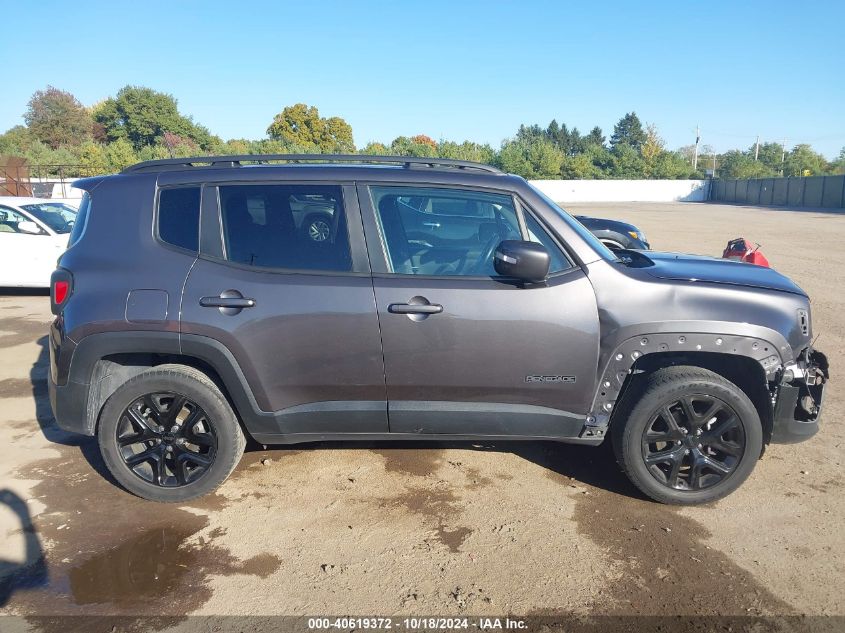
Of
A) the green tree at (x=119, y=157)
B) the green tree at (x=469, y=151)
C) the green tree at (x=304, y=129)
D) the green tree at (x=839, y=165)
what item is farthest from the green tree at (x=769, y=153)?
the green tree at (x=119, y=157)

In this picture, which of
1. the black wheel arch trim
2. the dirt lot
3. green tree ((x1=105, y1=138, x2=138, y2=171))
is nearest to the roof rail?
the black wheel arch trim

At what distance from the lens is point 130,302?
3.52 metres

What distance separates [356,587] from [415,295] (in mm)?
1524

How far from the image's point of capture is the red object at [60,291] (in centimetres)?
360

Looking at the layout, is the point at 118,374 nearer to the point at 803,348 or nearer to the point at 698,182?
the point at 803,348

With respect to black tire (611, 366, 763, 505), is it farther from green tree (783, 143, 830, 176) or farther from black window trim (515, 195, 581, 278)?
green tree (783, 143, 830, 176)

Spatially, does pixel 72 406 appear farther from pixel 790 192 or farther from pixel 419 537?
pixel 790 192

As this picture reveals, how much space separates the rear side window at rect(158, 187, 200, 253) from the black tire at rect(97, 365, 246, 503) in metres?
0.75

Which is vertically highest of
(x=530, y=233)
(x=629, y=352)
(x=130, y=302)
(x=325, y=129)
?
(x=325, y=129)

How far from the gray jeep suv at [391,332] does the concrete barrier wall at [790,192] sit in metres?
50.7

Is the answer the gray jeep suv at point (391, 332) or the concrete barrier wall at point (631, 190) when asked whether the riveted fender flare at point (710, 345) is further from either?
the concrete barrier wall at point (631, 190)

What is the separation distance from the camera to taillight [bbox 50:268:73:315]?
359 centimetres

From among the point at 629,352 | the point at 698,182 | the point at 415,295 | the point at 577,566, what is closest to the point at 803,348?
the point at 629,352

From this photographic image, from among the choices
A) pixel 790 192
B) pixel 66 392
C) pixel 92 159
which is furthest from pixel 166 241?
pixel 790 192
